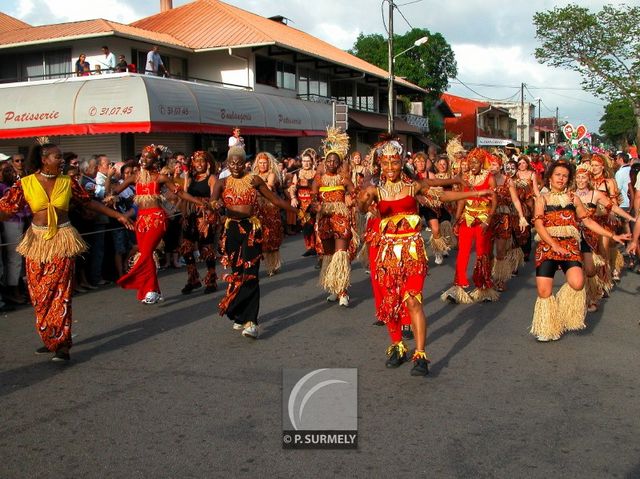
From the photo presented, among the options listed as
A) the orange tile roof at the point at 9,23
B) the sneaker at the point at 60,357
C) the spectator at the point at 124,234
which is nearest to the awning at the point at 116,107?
the spectator at the point at 124,234

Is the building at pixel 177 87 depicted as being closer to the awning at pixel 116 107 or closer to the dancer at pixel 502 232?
the awning at pixel 116 107

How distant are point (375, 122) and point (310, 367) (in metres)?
35.9

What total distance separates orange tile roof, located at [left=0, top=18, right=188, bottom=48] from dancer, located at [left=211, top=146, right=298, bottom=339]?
18.9 meters

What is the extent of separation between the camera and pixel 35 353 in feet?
21.5

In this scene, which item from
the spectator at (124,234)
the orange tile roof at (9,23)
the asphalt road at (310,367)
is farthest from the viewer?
Answer: the orange tile roof at (9,23)

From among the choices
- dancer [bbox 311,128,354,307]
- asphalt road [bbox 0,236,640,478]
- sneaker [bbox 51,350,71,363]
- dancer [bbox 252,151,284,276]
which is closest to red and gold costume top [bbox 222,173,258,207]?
dancer [bbox 311,128,354,307]

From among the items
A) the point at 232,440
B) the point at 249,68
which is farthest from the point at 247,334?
the point at 249,68

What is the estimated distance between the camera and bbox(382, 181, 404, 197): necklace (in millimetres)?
5961

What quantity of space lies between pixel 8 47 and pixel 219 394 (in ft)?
84.9

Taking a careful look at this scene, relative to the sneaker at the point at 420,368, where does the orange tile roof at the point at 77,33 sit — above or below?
above

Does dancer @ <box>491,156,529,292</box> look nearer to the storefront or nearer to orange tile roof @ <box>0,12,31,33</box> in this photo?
the storefront

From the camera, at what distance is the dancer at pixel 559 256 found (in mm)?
6832

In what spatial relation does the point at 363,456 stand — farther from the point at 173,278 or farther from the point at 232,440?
the point at 173,278

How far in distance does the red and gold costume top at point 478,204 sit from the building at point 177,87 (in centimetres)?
1301
